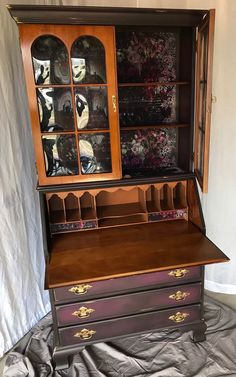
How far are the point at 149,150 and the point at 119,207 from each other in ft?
1.24

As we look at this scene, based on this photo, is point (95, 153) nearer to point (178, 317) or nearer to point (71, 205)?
point (71, 205)

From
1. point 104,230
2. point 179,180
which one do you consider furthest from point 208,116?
point 104,230

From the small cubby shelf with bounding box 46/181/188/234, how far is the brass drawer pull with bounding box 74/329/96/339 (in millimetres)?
504

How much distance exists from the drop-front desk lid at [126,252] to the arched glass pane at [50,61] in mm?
787

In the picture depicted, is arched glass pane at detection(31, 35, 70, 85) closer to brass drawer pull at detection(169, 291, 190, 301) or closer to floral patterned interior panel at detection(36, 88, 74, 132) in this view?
floral patterned interior panel at detection(36, 88, 74, 132)

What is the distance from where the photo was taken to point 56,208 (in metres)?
1.72

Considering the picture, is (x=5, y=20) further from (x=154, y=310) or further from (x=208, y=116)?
(x=154, y=310)

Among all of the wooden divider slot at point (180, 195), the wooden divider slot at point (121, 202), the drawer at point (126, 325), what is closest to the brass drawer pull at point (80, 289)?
the drawer at point (126, 325)

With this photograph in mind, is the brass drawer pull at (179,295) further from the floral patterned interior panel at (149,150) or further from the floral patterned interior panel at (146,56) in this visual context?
the floral patterned interior panel at (146,56)

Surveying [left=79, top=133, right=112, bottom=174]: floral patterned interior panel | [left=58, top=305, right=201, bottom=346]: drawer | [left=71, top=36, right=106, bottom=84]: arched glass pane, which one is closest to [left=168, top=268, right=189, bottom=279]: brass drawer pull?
[left=58, top=305, right=201, bottom=346]: drawer

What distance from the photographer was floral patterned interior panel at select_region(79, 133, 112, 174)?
57.2 inches

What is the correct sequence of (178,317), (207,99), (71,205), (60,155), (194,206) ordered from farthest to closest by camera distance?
(71,205) < (194,206) < (178,317) < (60,155) < (207,99)

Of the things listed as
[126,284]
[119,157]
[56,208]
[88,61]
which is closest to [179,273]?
[126,284]

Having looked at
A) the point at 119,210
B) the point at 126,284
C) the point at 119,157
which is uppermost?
the point at 119,157
